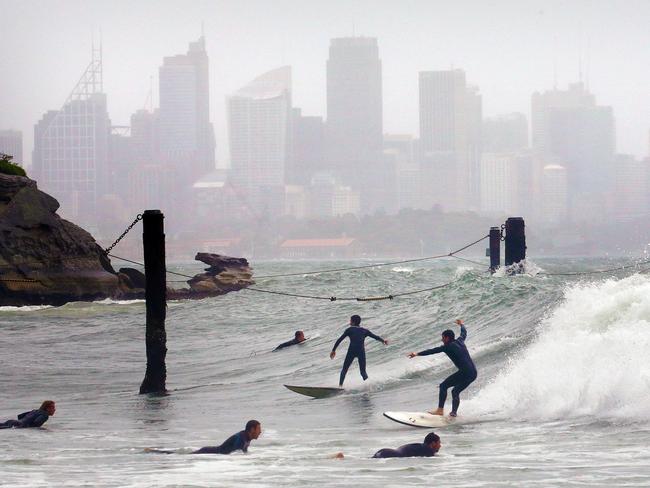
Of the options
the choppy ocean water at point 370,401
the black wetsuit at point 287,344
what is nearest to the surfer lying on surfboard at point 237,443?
the choppy ocean water at point 370,401

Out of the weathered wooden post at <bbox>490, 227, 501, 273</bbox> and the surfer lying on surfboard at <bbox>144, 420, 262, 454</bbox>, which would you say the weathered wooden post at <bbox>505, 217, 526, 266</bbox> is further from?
the surfer lying on surfboard at <bbox>144, 420, 262, 454</bbox>

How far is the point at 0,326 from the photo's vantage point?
46469 millimetres

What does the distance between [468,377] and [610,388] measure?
226 centimetres

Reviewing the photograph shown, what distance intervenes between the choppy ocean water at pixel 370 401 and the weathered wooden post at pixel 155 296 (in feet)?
1.83

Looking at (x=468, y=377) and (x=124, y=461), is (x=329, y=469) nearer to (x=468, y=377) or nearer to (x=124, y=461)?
(x=124, y=461)

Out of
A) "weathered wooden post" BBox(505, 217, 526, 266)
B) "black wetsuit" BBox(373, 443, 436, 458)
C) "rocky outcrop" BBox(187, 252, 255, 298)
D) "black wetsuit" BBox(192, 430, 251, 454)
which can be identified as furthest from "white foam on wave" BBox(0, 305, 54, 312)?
"black wetsuit" BBox(373, 443, 436, 458)

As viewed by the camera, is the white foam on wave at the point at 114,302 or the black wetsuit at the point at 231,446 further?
the white foam on wave at the point at 114,302

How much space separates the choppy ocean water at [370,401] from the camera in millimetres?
14453

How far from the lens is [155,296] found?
2452 centimetres

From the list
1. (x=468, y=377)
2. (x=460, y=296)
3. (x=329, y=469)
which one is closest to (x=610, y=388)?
(x=468, y=377)

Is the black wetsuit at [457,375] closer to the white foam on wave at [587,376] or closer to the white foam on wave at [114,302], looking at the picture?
the white foam on wave at [587,376]

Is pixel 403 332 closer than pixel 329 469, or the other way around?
pixel 329 469

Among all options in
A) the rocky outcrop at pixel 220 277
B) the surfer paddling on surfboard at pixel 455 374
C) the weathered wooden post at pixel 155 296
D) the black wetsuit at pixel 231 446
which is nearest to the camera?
the black wetsuit at pixel 231 446

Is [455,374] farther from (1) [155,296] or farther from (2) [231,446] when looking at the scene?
(1) [155,296]
